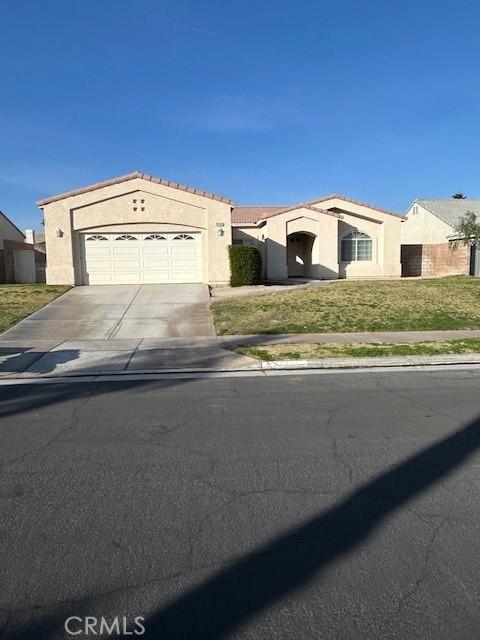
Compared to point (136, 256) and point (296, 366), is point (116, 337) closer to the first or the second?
point (296, 366)

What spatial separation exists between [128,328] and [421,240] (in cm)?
3103

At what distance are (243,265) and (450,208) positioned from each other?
23.9m

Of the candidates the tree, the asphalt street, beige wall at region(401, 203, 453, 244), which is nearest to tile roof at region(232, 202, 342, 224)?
the tree

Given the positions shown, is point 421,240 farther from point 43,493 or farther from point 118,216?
point 43,493

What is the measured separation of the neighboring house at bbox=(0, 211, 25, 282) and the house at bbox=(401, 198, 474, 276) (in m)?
22.7

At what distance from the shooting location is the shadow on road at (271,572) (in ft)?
7.39

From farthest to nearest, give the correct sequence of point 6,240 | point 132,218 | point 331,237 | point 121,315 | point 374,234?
point 374,234 < point 6,240 < point 331,237 < point 132,218 < point 121,315

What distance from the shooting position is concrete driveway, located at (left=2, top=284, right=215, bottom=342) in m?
11.7

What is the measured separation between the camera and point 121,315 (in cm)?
1412

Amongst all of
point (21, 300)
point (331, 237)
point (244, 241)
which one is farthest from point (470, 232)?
point (21, 300)

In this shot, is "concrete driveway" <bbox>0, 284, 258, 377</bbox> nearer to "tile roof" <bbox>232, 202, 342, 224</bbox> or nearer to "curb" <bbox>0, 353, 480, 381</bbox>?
"curb" <bbox>0, 353, 480, 381</bbox>

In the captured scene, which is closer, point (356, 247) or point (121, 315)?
point (121, 315)

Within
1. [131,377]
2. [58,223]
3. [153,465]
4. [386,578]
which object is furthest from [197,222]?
[386,578]

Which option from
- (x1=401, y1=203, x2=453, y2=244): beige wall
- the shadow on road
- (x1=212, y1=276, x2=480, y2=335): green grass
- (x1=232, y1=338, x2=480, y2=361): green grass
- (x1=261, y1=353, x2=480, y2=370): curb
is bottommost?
the shadow on road
